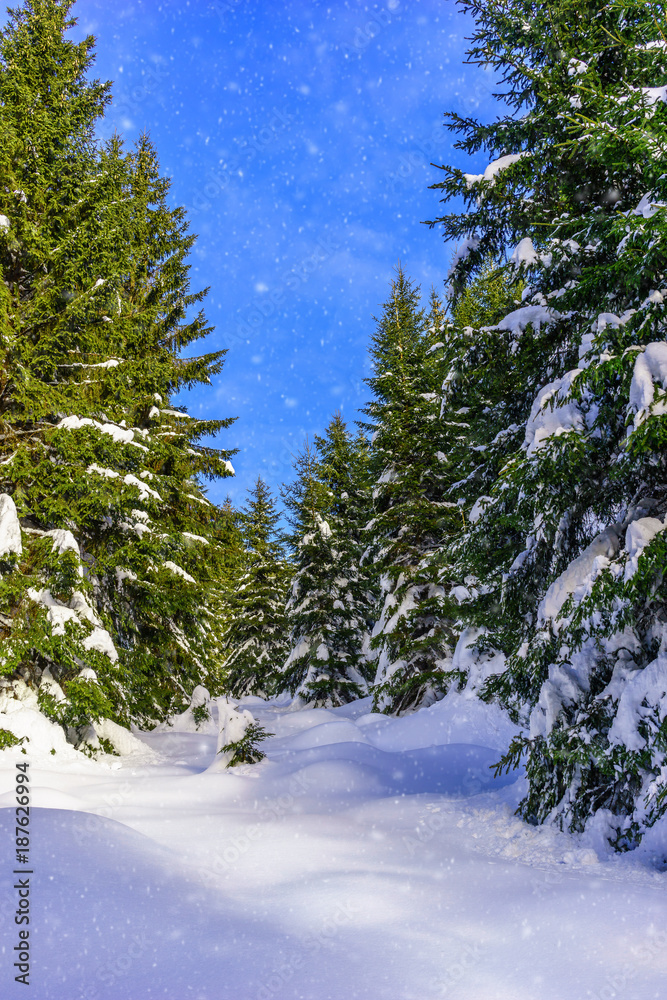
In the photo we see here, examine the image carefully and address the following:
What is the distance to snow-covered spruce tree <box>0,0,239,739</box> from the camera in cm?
798

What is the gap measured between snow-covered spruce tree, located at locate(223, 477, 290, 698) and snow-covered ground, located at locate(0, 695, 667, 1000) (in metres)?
20.0

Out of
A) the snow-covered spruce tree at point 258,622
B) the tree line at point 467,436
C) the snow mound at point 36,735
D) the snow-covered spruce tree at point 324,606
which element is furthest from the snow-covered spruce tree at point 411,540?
the snow-covered spruce tree at point 258,622

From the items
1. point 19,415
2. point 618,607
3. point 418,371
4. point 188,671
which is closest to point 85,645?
point 19,415

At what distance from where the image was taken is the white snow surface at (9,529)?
7547 mm

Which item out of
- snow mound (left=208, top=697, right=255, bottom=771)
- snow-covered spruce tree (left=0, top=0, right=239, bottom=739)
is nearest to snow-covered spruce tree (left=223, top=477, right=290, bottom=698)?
snow-covered spruce tree (left=0, top=0, right=239, bottom=739)

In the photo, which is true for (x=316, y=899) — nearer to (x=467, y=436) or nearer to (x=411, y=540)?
(x=467, y=436)

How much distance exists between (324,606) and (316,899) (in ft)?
54.4

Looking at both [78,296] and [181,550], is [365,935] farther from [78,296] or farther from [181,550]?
[78,296]

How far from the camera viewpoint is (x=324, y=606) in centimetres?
2014

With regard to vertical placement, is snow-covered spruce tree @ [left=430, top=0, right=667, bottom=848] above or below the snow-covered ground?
above

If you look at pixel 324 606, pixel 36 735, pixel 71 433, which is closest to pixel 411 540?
pixel 324 606

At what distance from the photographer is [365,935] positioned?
10.3 ft

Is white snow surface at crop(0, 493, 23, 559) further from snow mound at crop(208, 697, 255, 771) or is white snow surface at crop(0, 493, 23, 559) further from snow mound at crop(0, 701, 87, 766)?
snow mound at crop(208, 697, 255, 771)

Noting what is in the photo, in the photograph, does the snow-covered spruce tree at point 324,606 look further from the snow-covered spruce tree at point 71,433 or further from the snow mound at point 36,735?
the snow mound at point 36,735
